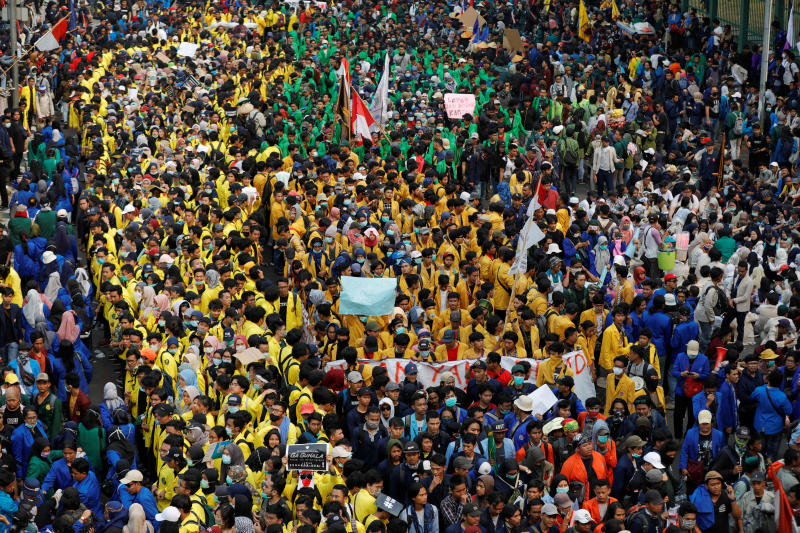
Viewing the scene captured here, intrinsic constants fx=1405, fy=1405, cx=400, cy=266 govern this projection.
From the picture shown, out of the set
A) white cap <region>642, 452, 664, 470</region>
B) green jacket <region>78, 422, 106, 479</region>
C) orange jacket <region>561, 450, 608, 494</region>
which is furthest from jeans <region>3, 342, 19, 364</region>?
white cap <region>642, 452, 664, 470</region>

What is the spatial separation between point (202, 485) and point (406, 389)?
9.79ft

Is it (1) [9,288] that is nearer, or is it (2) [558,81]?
(1) [9,288]

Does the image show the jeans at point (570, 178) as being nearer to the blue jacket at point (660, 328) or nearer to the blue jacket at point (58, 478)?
the blue jacket at point (660, 328)

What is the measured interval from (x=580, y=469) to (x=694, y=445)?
1458mm

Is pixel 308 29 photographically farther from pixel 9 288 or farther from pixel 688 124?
pixel 9 288

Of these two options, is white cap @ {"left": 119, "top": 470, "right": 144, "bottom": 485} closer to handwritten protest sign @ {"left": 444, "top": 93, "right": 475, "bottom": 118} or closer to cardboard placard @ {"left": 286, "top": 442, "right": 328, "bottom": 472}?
cardboard placard @ {"left": 286, "top": 442, "right": 328, "bottom": 472}

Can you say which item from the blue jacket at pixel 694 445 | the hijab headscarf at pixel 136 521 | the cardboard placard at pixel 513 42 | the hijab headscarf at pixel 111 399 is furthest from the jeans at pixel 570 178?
the hijab headscarf at pixel 136 521

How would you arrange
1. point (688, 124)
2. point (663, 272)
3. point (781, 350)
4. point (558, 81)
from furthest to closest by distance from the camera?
point (558, 81) → point (688, 124) → point (663, 272) → point (781, 350)

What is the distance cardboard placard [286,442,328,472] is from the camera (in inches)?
486

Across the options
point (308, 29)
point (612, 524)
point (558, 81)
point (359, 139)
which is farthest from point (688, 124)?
point (612, 524)

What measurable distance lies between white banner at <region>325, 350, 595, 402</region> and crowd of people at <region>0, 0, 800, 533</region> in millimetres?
55

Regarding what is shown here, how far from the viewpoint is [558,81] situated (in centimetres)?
2816

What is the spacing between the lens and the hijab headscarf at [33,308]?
16938mm

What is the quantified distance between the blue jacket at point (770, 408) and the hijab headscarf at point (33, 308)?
8.39 metres
